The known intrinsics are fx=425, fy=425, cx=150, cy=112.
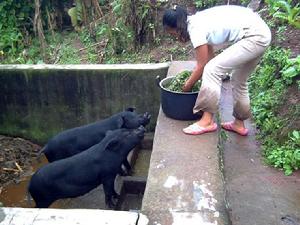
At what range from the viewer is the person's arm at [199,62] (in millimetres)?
3987

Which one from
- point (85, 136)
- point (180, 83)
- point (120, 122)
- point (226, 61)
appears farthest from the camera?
point (85, 136)

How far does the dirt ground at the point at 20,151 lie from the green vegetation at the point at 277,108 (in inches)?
8.7

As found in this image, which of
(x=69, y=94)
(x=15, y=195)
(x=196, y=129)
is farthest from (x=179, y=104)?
(x=15, y=195)

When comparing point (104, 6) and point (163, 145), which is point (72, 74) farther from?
point (104, 6)

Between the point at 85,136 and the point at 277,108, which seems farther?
the point at 277,108

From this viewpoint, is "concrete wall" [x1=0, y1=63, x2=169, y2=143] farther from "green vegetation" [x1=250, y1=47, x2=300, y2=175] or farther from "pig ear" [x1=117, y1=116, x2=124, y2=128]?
"green vegetation" [x1=250, y1=47, x2=300, y2=175]

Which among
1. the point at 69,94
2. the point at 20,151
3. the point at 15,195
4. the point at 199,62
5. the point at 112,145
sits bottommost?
the point at 15,195

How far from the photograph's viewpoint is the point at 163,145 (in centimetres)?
408

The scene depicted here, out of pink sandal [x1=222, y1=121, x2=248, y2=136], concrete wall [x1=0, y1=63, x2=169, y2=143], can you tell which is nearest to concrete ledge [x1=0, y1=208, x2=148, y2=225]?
pink sandal [x1=222, y1=121, x2=248, y2=136]

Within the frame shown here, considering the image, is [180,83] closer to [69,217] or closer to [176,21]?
[176,21]

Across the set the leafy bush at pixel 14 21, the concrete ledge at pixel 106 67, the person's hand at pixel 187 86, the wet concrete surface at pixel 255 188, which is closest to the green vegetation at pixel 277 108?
the wet concrete surface at pixel 255 188

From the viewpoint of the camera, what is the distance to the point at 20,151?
6.04 meters

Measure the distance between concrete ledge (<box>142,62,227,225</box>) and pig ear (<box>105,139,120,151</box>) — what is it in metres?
0.43

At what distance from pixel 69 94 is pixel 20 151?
42.6 inches
